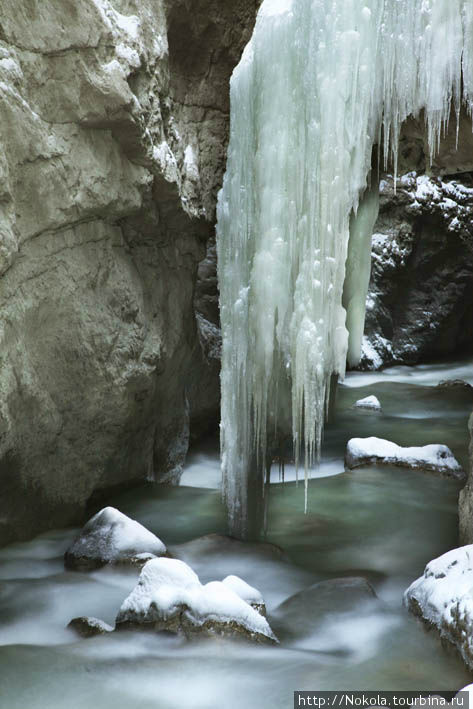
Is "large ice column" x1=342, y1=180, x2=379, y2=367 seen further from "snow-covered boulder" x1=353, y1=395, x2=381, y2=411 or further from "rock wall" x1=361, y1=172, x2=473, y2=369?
"rock wall" x1=361, y1=172, x2=473, y2=369

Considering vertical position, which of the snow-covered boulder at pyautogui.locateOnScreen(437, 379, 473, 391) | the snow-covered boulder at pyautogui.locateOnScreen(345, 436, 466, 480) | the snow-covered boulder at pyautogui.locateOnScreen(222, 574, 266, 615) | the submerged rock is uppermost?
the snow-covered boulder at pyautogui.locateOnScreen(222, 574, 266, 615)

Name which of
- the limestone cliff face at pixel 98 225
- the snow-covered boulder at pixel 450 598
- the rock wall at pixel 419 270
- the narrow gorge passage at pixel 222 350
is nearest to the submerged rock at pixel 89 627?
the narrow gorge passage at pixel 222 350

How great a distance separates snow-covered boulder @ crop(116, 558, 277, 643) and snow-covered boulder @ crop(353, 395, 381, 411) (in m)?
6.98

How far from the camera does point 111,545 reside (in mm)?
4461

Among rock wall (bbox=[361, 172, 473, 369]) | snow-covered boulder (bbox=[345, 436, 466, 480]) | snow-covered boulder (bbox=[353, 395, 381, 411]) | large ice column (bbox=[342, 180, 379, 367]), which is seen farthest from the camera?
rock wall (bbox=[361, 172, 473, 369])

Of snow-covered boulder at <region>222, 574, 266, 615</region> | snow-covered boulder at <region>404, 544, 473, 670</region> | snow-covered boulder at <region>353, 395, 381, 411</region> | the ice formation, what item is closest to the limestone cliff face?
the ice formation

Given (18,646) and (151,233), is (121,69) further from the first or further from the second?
(18,646)

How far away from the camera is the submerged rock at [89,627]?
3.53 metres

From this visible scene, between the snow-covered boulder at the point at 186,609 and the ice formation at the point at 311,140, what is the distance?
4.34 ft

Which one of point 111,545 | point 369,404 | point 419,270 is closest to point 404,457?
point 369,404

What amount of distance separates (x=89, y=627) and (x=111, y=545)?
2.99ft

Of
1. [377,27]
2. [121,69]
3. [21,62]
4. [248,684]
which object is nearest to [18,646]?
[248,684]

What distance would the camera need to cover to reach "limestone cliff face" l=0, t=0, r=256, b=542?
416 centimetres

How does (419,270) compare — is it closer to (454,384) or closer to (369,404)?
(454,384)
